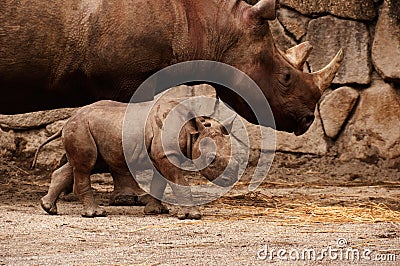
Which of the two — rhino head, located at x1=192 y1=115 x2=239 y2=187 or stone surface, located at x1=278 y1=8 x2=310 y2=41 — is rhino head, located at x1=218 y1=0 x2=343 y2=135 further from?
stone surface, located at x1=278 y1=8 x2=310 y2=41

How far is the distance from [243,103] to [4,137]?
249 cm

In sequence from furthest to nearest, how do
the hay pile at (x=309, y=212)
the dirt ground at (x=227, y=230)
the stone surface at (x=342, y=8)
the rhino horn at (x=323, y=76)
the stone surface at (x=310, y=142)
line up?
the stone surface at (x=310, y=142)
the stone surface at (x=342, y=8)
the rhino horn at (x=323, y=76)
the hay pile at (x=309, y=212)
the dirt ground at (x=227, y=230)

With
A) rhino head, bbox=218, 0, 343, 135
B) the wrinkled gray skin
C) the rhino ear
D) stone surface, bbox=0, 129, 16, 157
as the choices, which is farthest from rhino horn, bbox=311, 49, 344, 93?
stone surface, bbox=0, 129, 16, 157

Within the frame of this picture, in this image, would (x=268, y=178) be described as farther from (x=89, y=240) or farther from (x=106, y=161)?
(x=89, y=240)

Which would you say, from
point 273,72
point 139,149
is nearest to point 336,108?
point 273,72

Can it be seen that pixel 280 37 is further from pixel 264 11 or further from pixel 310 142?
pixel 264 11

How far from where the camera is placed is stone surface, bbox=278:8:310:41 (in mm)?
7750

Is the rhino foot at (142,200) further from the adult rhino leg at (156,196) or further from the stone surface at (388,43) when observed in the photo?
the stone surface at (388,43)

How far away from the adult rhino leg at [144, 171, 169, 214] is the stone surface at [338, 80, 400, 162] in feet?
8.90

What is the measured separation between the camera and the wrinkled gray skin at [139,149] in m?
5.10

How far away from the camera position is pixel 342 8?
7660mm

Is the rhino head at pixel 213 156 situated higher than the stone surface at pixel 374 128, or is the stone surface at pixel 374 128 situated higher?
the rhino head at pixel 213 156

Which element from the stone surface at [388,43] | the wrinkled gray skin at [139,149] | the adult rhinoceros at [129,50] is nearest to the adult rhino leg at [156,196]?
the wrinkled gray skin at [139,149]

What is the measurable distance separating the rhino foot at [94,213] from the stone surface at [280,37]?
2999 millimetres
